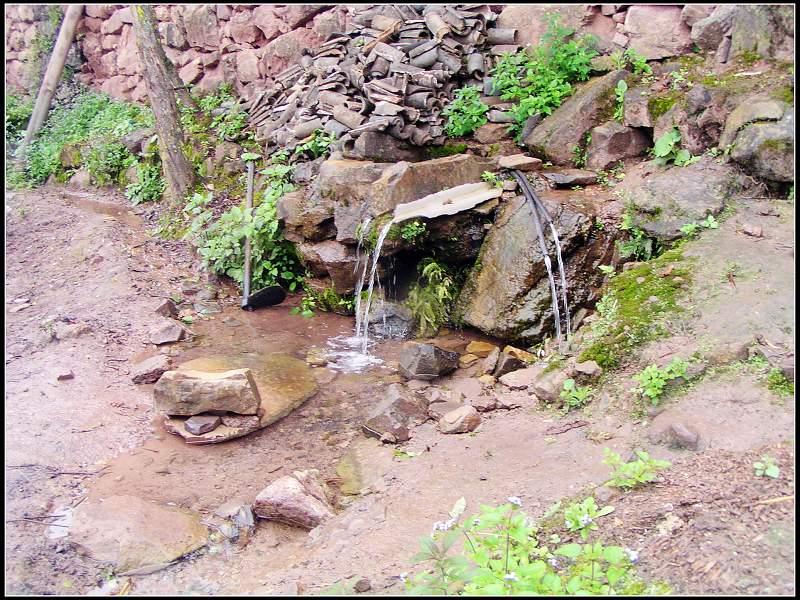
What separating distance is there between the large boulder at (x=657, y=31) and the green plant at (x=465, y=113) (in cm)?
175

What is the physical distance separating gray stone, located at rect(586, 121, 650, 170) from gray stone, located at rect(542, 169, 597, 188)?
7.5 inches

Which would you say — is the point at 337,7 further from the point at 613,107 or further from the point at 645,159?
the point at 645,159

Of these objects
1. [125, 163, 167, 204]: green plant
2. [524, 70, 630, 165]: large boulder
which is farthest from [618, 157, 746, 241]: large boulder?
[125, 163, 167, 204]: green plant

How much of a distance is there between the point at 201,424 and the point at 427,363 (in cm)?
199

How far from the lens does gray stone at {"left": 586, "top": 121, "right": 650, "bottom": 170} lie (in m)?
6.81

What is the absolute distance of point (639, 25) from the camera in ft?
24.3

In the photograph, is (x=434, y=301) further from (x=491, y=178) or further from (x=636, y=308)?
(x=636, y=308)

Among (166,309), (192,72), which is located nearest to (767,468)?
(166,309)

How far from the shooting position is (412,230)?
6695 millimetres

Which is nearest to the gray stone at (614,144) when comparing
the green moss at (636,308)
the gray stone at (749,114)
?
the gray stone at (749,114)

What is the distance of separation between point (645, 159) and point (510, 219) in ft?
4.98

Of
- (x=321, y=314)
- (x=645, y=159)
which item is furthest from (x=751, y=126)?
(x=321, y=314)

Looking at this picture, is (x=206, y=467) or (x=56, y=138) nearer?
(x=206, y=467)

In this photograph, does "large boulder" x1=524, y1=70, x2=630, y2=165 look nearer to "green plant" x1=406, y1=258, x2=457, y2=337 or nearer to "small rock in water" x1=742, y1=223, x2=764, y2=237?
"green plant" x1=406, y1=258, x2=457, y2=337
